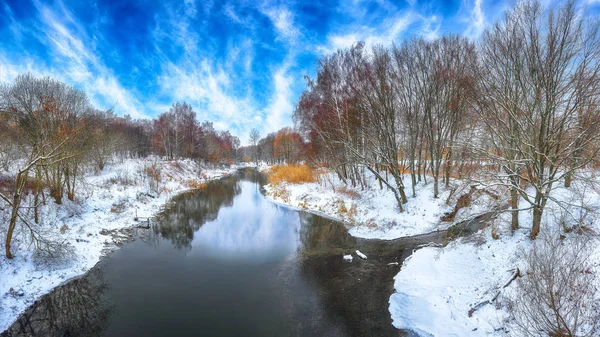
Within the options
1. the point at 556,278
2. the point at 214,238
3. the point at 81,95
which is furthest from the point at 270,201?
the point at 556,278

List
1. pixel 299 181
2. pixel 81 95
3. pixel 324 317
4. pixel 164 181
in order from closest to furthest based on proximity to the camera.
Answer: pixel 324 317
pixel 81 95
pixel 299 181
pixel 164 181

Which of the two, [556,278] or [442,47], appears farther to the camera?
[442,47]

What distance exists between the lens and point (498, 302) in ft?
19.9

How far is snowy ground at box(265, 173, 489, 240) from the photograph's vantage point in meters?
14.1

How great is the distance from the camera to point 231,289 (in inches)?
353

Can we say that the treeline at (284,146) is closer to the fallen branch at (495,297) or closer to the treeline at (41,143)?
the treeline at (41,143)

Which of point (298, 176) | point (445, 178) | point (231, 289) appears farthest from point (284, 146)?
point (231, 289)

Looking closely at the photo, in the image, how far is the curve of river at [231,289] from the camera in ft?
22.5

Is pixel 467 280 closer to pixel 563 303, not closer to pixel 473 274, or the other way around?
pixel 473 274

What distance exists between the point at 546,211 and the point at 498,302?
4.74 metres

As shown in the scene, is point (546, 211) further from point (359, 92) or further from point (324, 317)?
point (359, 92)

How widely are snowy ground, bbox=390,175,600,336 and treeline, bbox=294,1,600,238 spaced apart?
827 millimetres

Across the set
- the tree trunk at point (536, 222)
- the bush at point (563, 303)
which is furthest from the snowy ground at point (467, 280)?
the bush at point (563, 303)

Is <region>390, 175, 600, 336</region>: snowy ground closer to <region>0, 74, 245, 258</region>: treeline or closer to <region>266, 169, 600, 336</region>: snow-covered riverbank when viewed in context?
<region>266, 169, 600, 336</region>: snow-covered riverbank
